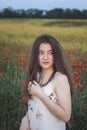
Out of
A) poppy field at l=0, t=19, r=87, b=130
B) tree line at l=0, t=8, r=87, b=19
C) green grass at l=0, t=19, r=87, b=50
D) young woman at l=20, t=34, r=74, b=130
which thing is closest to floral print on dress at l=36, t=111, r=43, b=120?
young woman at l=20, t=34, r=74, b=130

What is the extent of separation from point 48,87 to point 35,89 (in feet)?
0.22

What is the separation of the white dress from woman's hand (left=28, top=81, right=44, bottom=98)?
3 centimetres

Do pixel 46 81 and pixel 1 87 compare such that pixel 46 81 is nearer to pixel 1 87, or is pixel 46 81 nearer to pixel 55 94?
pixel 55 94

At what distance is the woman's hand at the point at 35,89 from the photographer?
2.19m

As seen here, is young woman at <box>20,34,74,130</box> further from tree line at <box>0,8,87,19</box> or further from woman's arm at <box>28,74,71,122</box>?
tree line at <box>0,8,87,19</box>

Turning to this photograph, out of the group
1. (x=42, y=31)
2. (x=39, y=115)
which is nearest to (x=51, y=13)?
(x=42, y=31)

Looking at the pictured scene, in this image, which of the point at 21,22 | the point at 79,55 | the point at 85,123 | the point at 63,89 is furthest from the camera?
the point at 21,22

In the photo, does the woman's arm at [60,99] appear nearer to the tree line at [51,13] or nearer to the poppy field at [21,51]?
the poppy field at [21,51]

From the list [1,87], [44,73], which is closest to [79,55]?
[1,87]

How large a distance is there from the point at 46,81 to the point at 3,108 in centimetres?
141

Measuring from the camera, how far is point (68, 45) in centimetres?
495

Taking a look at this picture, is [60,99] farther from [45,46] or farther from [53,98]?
[45,46]

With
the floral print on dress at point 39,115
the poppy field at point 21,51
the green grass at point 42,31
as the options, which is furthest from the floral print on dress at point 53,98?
the green grass at point 42,31

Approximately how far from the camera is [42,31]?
16.6 ft
